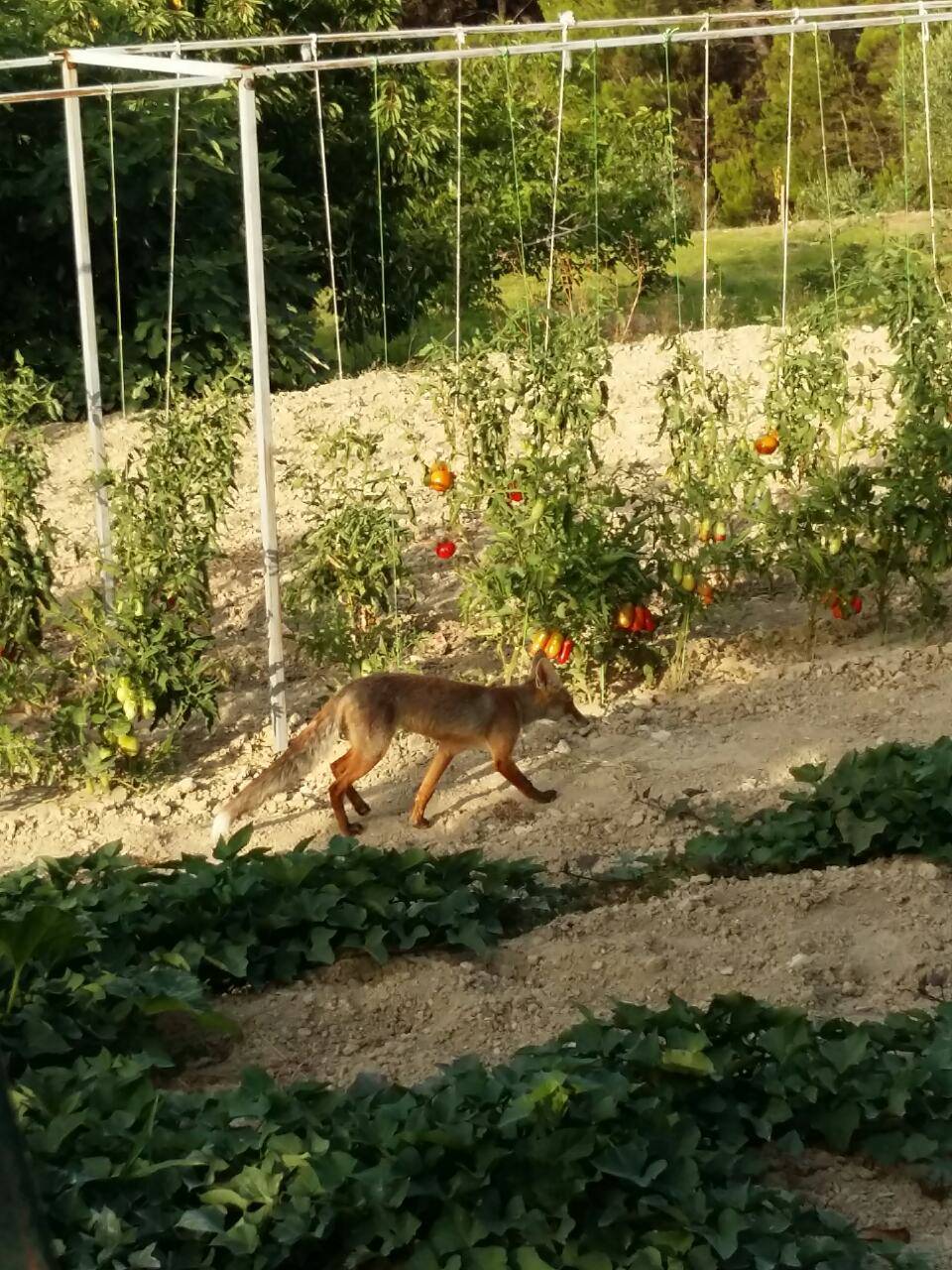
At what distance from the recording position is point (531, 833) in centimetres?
741

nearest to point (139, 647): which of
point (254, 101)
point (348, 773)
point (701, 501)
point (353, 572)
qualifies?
point (353, 572)

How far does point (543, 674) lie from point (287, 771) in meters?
1.24

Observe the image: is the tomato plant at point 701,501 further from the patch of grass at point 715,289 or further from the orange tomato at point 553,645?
the patch of grass at point 715,289

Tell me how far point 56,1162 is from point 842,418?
247 inches

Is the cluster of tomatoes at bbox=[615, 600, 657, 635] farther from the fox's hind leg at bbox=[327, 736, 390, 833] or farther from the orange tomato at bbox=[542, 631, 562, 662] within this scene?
the fox's hind leg at bbox=[327, 736, 390, 833]

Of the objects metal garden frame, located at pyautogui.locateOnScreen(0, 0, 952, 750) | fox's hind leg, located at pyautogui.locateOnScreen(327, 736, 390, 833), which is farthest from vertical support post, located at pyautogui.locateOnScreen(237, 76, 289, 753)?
fox's hind leg, located at pyautogui.locateOnScreen(327, 736, 390, 833)

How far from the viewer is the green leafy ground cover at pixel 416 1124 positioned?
382 centimetres

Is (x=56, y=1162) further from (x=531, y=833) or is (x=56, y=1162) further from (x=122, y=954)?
(x=531, y=833)

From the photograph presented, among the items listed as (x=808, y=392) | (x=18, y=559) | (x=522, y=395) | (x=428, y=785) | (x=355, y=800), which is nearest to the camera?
(x=428, y=785)

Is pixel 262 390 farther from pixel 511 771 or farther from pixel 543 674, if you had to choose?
pixel 511 771

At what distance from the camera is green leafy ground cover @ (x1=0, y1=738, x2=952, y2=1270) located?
3.82 m

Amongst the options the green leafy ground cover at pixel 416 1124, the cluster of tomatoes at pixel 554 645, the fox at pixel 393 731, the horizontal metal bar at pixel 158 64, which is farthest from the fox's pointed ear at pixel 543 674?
the horizontal metal bar at pixel 158 64

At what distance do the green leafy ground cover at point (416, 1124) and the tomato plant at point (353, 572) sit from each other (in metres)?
3.02

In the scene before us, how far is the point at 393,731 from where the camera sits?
7559mm
